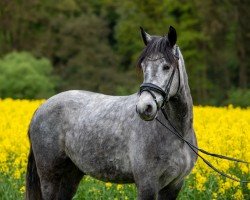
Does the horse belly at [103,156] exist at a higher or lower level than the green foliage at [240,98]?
higher

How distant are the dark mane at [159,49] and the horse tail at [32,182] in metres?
2.22

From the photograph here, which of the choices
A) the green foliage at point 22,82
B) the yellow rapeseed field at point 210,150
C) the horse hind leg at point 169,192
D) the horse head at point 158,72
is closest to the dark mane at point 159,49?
the horse head at point 158,72

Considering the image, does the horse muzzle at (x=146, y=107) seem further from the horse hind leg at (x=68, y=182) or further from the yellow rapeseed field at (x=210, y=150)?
the yellow rapeseed field at (x=210, y=150)

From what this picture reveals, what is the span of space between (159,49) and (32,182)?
8.20ft

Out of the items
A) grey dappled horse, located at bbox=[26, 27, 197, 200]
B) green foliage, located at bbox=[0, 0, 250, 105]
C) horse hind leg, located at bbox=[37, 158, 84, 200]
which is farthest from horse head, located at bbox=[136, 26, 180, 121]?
green foliage, located at bbox=[0, 0, 250, 105]

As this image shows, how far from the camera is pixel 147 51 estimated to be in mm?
5773

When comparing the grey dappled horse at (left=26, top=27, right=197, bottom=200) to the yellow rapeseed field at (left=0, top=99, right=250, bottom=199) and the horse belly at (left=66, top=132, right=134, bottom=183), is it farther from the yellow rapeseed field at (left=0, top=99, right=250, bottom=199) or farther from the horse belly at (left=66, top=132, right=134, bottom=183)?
the yellow rapeseed field at (left=0, top=99, right=250, bottom=199)

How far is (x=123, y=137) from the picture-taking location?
6.31m

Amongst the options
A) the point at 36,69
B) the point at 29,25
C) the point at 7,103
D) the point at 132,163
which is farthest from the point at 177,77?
the point at 29,25

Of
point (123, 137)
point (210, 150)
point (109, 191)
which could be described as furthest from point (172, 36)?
point (210, 150)

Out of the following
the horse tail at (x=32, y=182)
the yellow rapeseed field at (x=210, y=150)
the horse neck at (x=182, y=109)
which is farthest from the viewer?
the yellow rapeseed field at (x=210, y=150)

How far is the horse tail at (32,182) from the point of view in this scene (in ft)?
24.5

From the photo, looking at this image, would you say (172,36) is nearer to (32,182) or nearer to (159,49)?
(159,49)

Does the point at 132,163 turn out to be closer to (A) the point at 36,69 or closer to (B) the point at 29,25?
(A) the point at 36,69
